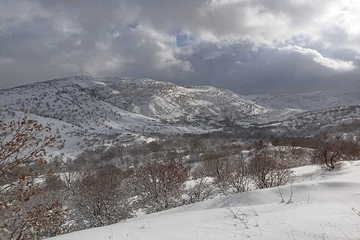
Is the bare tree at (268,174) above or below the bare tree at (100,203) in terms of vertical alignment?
above

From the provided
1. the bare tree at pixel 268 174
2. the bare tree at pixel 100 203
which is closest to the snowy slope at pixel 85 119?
the bare tree at pixel 100 203

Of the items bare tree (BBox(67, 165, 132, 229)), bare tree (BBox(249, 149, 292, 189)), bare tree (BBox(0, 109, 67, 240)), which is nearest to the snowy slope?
bare tree (BBox(67, 165, 132, 229))

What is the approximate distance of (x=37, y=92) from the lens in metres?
186

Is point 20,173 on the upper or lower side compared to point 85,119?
lower

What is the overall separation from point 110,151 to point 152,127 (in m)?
67.6

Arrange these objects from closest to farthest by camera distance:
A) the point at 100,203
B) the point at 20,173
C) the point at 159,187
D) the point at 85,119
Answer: the point at 20,173 → the point at 159,187 → the point at 100,203 → the point at 85,119

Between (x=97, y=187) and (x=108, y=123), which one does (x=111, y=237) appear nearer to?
(x=97, y=187)

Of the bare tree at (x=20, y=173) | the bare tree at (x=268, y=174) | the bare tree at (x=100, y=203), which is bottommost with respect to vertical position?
the bare tree at (x=100, y=203)

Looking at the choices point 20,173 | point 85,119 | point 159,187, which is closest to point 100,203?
point 159,187

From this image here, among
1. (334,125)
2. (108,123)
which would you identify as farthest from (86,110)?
(334,125)

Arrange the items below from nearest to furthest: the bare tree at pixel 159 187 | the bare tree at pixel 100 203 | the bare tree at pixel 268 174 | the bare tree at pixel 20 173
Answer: the bare tree at pixel 20 173 → the bare tree at pixel 268 174 → the bare tree at pixel 159 187 → the bare tree at pixel 100 203

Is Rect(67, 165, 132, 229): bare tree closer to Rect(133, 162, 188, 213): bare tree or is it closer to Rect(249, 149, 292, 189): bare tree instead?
Rect(133, 162, 188, 213): bare tree

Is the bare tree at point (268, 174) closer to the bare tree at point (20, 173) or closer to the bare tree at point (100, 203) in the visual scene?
the bare tree at point (100, 203)

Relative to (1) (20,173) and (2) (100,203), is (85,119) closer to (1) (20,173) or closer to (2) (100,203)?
(2) (100,203)
